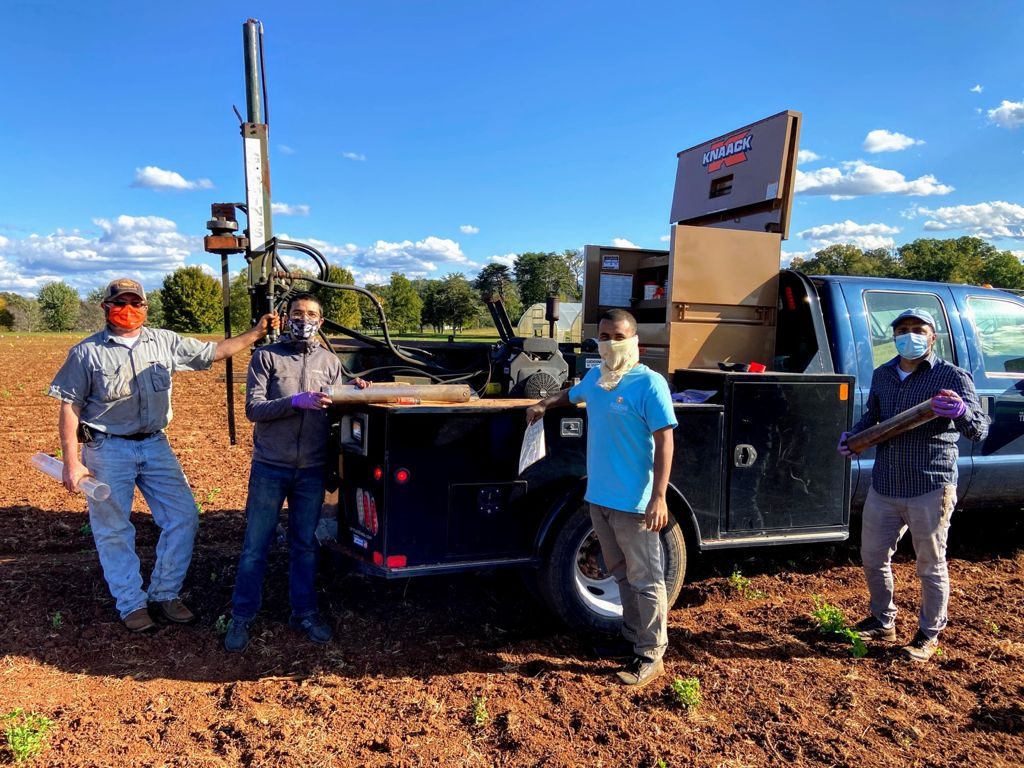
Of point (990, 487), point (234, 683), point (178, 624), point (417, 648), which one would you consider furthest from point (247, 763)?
point (990, 487)

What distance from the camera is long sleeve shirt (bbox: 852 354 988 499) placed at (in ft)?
12.7

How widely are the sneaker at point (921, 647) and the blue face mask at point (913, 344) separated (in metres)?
1.49

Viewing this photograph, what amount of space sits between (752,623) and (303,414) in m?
2.87

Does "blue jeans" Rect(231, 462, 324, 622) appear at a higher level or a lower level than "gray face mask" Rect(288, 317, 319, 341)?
lower

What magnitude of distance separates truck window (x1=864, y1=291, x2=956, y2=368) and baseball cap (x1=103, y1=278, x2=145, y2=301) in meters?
4.62

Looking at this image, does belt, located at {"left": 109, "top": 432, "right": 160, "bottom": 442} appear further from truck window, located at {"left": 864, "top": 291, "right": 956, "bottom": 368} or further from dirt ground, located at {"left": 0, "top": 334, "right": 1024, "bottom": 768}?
truck window, located at {"left": 864, "top": 291, "right": 956, "bottom": 368}

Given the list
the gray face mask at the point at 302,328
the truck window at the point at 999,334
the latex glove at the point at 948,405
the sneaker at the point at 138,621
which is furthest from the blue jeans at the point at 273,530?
the truck window at the point at 999,334

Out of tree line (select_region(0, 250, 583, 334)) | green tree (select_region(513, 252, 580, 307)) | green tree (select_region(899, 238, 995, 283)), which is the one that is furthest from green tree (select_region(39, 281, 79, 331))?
green tree (select_region(899, 238, 995, 283))

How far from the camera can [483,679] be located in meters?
3.71

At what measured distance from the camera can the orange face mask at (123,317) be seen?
4188 millimetres

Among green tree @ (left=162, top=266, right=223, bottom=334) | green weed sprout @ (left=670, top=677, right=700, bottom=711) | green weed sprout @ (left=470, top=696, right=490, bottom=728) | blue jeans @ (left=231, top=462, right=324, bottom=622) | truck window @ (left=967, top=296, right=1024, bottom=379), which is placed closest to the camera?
green weed sprout @ (left=470, top=696, right=490, bottom=728)

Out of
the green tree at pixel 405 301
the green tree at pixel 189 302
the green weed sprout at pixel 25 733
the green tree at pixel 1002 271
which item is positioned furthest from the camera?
the green tree at pixel 405 301

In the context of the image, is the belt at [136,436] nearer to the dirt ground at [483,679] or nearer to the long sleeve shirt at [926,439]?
the dirt ground at [483,679]

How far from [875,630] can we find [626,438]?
1978 mm
